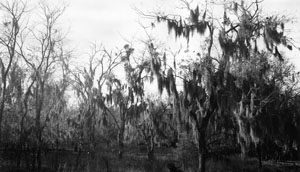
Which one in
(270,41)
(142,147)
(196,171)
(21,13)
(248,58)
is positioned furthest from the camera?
(142,147)

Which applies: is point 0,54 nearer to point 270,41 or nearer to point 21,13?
point 21,13

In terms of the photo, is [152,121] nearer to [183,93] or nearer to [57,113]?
[57,113]

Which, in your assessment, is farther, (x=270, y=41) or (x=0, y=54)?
(x=0, y=54)

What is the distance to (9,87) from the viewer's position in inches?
765

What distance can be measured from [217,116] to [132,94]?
7.88 m

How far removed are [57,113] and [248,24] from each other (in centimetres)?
1453

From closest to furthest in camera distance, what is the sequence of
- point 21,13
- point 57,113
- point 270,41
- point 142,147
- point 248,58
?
1. point 270,41
2. point 248,58
3. point 21,13
4. point 57,113
5. point 142,147

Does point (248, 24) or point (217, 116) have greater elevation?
point (248, 24)

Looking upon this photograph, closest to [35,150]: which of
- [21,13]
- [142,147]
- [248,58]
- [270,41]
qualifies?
[21,13]

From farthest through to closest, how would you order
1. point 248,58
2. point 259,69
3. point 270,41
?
point 259,69
point 248,58
point 270,41

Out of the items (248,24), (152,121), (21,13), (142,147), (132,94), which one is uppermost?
(21,13)

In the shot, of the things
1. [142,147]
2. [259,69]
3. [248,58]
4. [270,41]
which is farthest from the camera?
[142,147]

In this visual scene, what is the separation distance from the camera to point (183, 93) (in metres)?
12.9

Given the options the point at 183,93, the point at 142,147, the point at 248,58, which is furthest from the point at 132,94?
the point at 142,147
